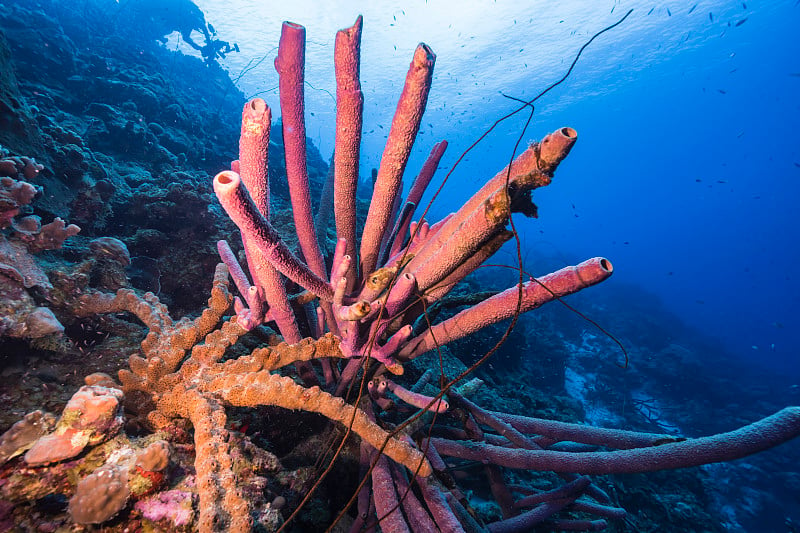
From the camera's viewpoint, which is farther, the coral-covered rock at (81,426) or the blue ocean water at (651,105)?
the blue ocean water at (651,105)

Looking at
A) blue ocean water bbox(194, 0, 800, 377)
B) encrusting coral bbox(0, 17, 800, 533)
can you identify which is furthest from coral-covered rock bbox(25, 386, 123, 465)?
blue ocean water bbox(194, 0, 800, 377)

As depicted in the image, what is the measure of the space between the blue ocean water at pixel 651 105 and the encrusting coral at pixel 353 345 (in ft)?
16.3

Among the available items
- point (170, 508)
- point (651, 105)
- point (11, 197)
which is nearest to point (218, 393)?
point (170, 508)

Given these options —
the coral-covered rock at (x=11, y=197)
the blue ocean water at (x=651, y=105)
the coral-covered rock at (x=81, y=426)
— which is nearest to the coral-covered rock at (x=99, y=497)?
the coral-covered rock at (x=81, y=426)

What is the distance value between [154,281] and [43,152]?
2607 mm

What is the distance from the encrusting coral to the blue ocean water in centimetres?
Result: 496

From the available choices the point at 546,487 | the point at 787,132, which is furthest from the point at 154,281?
the point at 787,132

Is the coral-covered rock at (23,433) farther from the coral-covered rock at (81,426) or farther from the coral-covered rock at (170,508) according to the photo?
the coral-covered rock at (170,508)

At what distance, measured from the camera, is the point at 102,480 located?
3.69 ft

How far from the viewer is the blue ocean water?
28.0m

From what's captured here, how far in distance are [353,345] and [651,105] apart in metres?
72.2

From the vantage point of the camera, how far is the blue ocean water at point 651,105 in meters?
28.0

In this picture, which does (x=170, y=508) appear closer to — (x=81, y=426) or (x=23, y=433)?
(x=81, y=426)

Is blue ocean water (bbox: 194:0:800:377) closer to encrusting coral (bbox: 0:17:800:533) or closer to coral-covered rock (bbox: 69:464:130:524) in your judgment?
encrusting coral (bbox: 0:17:800:533)
